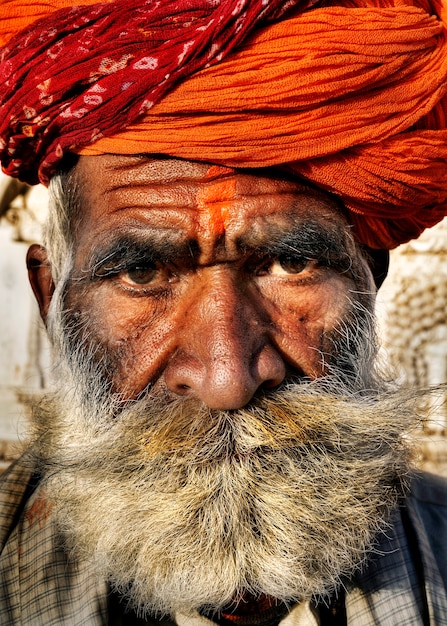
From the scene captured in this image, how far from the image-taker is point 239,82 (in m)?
1.69

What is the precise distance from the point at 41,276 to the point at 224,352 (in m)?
0.88

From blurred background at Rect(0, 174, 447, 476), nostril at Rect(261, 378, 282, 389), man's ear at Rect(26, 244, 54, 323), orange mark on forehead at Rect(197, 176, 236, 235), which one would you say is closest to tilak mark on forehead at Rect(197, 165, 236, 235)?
orange mark on forehead at Rect(197, 176, 236, 235)

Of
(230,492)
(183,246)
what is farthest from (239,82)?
(230,492)

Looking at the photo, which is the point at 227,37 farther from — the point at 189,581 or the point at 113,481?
the point at 189,581

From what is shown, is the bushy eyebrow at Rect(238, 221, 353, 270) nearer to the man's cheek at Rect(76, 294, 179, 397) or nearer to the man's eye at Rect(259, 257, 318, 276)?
the man's eye at Rect(259, 257, 318, 276)

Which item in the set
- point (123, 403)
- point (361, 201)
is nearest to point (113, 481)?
point (123, 403)

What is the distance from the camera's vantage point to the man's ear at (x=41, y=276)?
7.54 feet

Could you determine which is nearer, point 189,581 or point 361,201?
point 189,581

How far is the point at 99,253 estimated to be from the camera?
6.08 ft

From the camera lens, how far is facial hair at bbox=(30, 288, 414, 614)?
5.53 ft

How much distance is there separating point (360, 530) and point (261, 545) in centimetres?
27

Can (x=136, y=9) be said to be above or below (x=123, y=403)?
above

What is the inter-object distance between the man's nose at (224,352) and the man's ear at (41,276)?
0.68 meters

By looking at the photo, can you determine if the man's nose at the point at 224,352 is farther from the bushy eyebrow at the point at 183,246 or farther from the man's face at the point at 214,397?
the bushy eyebrow at the point at 183,246
